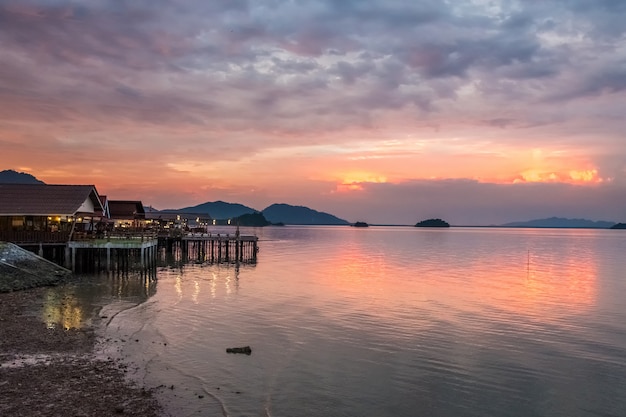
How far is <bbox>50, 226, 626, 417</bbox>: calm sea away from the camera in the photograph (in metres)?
14.7

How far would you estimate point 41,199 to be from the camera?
152ft

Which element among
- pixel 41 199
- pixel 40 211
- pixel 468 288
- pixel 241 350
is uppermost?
pixel 41 199

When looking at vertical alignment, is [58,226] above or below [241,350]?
above

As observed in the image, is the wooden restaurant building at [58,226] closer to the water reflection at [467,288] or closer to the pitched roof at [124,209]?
the water reflection at [467,288]

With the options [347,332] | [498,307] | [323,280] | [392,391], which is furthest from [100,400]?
[323,280]

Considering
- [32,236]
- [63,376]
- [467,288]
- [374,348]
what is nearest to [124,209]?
[32,236]

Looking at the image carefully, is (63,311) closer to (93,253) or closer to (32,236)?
(32,236)

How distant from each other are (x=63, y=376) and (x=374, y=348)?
12.0m

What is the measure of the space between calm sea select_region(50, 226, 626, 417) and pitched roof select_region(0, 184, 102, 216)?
1391 cm

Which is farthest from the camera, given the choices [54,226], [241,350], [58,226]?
[58,226]

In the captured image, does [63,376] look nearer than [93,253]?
Yes

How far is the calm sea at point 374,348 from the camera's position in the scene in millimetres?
14656

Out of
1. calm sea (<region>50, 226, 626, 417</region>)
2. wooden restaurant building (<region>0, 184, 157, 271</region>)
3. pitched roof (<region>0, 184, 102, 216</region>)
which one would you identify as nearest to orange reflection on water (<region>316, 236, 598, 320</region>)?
calm sea (<region>50, 226, 626, 417</region>)

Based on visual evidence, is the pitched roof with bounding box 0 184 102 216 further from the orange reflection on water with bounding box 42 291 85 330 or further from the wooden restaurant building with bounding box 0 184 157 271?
the orange reflection on water with bounding box 42 291 85 330
